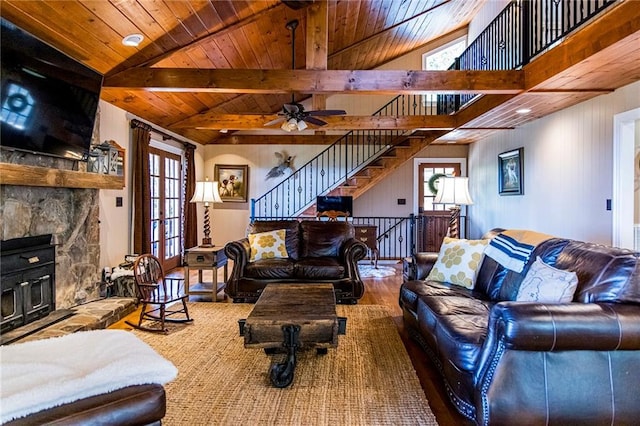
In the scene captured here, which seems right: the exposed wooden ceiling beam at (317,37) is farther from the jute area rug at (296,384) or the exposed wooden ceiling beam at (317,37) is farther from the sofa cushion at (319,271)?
the jute area rug at (296,384)

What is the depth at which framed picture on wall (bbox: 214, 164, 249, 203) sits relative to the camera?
856cm

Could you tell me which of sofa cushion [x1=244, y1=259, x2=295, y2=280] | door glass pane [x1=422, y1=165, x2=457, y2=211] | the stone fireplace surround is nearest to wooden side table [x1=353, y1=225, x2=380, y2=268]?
door glass pane [x1=422, y1=165, x2=457, y2=211]

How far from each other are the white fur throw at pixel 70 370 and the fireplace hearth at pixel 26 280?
1587mm

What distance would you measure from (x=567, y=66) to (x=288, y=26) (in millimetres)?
3379

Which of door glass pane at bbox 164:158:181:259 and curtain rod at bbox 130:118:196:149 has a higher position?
curtain rod at bbox 130:118:196:149

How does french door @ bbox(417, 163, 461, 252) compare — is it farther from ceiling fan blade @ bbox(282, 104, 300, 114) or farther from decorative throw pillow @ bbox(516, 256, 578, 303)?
decorative throw pillow @ bbox(516, 256, 578, 303)

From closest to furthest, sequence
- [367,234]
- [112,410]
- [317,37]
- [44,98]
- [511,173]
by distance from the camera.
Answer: [112,410]
[44,98]
[317,37]
[511,173]
[367,234]

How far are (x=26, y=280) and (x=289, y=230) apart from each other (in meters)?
2.85

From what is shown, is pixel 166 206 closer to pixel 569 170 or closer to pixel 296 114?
pixel 296 114

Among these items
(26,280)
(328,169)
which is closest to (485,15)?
(328,169)

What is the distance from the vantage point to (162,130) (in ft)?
20.4

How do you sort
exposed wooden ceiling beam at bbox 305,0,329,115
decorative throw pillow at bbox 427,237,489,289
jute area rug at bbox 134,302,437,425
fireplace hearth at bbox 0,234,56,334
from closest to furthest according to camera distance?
jute area rug at bbox 134,302,437,425
fireplace hearth at bbox 0,234,56,334
decorative throw pillow at bbox 427,237,489,289
exposed wooden ceiling beam at bbox 305,0,329,115

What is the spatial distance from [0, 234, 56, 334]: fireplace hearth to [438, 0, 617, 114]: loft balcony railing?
5.13 m

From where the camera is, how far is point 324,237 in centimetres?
509
